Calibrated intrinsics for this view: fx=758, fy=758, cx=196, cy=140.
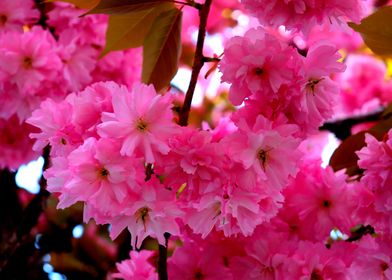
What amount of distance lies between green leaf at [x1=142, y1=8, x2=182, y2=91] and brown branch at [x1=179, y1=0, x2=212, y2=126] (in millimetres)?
139

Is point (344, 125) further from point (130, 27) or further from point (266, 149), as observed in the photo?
point (266, 149)

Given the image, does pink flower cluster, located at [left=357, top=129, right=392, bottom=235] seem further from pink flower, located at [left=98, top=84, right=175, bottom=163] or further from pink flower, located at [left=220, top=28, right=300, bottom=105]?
pink flower, located at [left=98, top=84, right=175, bottom=163]

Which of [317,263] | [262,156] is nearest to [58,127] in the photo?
[262,156]

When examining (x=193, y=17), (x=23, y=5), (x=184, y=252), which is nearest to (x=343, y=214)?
(x=184, y=252)

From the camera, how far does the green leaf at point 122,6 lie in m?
1.26

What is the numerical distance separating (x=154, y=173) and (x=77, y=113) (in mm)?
139

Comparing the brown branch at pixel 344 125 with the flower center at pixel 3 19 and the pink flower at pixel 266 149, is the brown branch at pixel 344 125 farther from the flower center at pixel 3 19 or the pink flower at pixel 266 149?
the pink flower at pixel 266 149

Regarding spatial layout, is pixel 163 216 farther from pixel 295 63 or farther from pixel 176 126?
pixel 295 63

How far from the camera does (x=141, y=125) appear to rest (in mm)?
1034

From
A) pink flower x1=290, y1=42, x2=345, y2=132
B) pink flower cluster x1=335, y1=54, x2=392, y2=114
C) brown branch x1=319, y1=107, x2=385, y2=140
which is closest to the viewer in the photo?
pink flower x1=290, y1=42, x2=345, y2=132

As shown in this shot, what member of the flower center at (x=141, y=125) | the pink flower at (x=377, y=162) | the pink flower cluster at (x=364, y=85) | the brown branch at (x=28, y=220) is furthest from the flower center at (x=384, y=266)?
the pink flower cluster at (x=364, y=85)

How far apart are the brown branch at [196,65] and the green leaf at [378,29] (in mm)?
237

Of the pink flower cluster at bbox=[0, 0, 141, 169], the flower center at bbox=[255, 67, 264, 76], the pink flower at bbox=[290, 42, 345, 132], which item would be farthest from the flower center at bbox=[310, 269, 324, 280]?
the pink flower cluster at bbox=[0, 0, 141, 169]

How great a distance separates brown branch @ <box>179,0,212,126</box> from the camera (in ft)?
3.76
